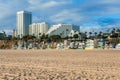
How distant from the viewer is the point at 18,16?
581 ft

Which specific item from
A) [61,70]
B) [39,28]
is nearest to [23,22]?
[39,28]

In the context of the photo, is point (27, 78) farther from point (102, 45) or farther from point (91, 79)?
point (102, 45)

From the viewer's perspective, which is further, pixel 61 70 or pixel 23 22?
pixel 23 22

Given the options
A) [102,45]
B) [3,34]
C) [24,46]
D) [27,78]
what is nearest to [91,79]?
[27,78]

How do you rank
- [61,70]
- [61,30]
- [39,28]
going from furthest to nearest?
[39,28] < [61,30] < [61,70]

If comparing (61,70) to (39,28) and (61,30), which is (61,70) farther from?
(39,28)

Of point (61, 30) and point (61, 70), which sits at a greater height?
point (61, 30)

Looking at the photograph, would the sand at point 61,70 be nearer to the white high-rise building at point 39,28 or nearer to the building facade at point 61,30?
the building facade at point 61,30

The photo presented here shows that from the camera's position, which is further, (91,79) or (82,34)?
(82,34)

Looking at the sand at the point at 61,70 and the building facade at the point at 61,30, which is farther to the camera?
the building facade at the point at 61,30

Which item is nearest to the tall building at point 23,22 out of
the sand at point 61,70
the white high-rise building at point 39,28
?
the white high-rise building at point 39,28

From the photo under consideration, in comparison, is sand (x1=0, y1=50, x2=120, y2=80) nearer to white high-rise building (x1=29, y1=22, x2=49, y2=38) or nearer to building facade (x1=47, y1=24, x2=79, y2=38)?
building facade (x1=47, y1=24, x2=79, y2=38)

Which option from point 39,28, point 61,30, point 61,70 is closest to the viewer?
point 61,70

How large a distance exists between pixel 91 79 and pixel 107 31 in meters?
95.0
